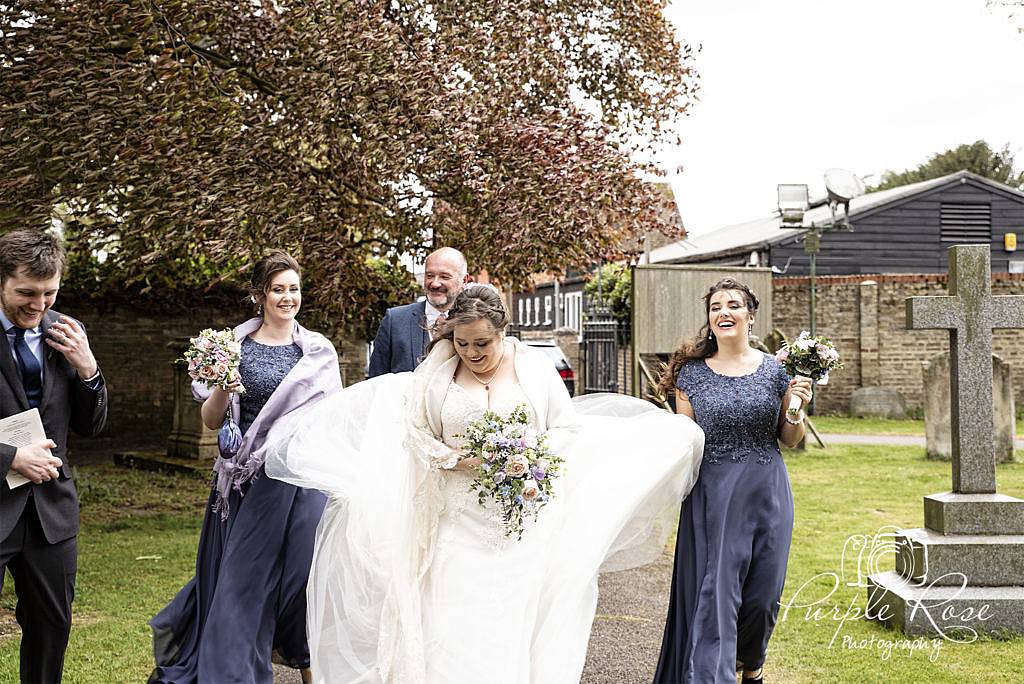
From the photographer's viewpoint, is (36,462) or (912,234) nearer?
(36,462)

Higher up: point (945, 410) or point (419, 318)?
point (419, 318)

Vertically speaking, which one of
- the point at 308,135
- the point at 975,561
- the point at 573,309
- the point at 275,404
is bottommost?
the point at 975,561

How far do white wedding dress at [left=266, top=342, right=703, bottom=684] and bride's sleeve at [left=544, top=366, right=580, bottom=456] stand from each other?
0.41 ft

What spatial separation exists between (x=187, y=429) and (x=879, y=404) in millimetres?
14201

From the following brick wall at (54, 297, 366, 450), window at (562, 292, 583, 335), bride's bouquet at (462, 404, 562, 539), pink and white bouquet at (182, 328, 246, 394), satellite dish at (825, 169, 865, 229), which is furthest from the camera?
window at (562, 292, 583, 335)

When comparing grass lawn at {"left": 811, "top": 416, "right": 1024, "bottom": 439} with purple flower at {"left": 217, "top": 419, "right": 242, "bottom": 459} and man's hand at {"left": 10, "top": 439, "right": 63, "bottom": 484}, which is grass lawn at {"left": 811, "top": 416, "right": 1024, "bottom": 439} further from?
man's hand at {"left": 10, "top": 439, "right": 63, "bottom": 484}

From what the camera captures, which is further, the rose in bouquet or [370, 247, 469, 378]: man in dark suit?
[370, 247, 469, 378]: man in dark suit

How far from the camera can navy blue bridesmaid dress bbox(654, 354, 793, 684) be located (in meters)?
5.18

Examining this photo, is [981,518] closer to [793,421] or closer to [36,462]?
[793,421]

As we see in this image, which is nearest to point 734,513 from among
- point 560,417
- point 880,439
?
point 560,417

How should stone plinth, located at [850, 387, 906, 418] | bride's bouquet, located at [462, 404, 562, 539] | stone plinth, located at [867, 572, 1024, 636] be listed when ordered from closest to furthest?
bride's bouquet, located at [462, 404, 562, 539] → stone plinth, located at [867, 572, 1024, 636] → stone plinth, located at [850, 387, 906, 418]

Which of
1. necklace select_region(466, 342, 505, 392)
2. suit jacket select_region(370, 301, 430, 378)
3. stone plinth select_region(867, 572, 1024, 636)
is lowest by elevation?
stone plinth select_region(867, 572, 1024, 636)

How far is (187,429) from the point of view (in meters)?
14.7

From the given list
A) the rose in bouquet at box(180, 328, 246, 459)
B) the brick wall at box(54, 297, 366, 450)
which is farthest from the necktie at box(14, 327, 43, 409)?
the brick wall at box(54, 297, 366, 450)
